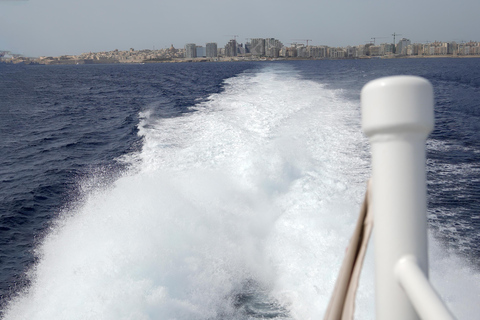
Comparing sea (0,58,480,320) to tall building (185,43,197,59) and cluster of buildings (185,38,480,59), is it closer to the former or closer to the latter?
cluster of buildings (185,38,480,59)

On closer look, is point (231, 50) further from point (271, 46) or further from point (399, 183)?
point (399, 183)

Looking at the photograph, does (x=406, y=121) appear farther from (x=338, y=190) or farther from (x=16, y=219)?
(x=16, y=219)

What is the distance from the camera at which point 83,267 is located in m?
5.42

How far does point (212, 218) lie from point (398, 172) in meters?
6.25

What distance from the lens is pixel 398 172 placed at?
28.1 inches

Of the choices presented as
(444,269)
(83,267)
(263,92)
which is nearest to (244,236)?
(83,267)

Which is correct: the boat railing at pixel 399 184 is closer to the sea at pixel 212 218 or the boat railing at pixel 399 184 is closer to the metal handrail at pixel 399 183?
the metal handrail at pixel 399 183

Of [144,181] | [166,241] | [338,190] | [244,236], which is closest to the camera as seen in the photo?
[166,241]

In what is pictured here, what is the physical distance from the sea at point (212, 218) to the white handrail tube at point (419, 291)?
415cm

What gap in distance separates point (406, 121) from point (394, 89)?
6cm

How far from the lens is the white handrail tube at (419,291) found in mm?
635

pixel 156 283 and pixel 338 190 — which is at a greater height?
pixel 338 190

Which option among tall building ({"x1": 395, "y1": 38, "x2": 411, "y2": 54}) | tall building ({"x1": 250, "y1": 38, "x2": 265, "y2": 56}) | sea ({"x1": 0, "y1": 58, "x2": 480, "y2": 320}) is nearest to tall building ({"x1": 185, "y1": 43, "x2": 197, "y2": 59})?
tall building ({"x1": 250, "y1": 38, "x2": 265, "y2": 56})

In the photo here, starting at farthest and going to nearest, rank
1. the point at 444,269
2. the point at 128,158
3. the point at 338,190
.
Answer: the point at 128,158 < the point at 338,190 < the point at 444,269
